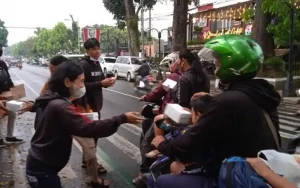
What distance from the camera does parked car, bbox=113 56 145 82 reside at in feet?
73.0

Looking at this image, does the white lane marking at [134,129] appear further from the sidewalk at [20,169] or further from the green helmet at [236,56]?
the green helmet at [236,56]

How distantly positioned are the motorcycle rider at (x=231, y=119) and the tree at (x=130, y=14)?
24531 mm

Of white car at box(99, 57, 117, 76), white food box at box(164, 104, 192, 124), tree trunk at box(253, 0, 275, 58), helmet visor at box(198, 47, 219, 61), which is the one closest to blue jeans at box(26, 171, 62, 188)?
white food box at box(164, 104, 192, 124)

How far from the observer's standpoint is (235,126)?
1881 millimetres

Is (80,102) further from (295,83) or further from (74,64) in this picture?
(295,83)

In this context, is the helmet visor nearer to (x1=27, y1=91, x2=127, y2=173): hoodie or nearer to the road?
(x1=27, y1=91, x2=127, y2=173): hoodie

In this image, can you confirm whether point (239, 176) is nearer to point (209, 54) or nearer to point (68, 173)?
point (209, 54)

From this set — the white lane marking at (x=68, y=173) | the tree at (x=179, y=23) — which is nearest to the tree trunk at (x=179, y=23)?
the tree at (x=179, y=23)

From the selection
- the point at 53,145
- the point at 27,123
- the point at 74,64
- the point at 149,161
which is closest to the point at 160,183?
the point at 53,145

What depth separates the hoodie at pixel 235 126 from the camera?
1874mm

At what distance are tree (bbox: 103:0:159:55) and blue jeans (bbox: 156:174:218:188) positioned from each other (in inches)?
968

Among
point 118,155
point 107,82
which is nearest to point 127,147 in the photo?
point 118,155

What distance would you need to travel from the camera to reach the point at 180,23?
18312mm

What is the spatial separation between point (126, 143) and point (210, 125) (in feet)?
15.3
